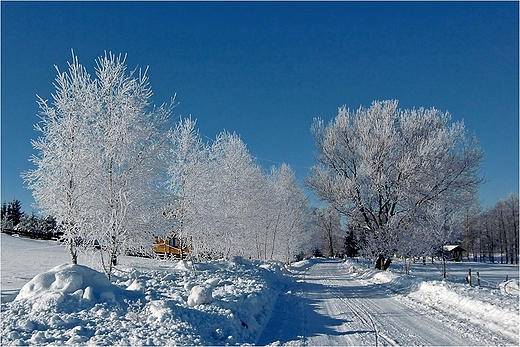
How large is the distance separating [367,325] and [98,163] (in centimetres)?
900

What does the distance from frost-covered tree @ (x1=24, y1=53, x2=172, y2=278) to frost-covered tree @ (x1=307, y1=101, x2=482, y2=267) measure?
15.4 meters

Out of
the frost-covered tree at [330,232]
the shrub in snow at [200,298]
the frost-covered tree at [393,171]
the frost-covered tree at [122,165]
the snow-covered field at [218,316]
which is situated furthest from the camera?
the frost-covered tree at [330,232]

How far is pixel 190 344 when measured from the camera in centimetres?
664

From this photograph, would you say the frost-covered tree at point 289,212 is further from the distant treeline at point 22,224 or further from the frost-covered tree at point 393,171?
the distant treeline at point 22,224

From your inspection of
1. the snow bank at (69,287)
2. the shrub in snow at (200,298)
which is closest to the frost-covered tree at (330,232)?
the shrub in snow at (200,298)

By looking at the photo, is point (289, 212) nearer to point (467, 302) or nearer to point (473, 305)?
point (467, 302)

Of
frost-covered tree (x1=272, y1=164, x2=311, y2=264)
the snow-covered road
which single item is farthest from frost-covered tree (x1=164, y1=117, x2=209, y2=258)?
frost-covered tree (x1=272, y1=164, x2=311, y2=264)

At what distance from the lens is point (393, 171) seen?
2458 cm

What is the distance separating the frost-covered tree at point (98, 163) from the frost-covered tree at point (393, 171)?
50.5 feet

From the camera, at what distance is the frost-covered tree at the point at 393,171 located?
77.9 ft

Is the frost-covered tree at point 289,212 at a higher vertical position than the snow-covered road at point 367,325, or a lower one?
higher

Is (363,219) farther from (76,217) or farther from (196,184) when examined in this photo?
(76,217)

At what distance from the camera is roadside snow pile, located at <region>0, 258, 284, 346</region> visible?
6.55 m

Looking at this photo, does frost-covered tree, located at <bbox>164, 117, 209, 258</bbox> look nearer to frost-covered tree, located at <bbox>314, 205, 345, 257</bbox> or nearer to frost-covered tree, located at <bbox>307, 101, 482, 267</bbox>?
frost-covered tree, located at <bbox>307, 101, 482, 267</bbox>
